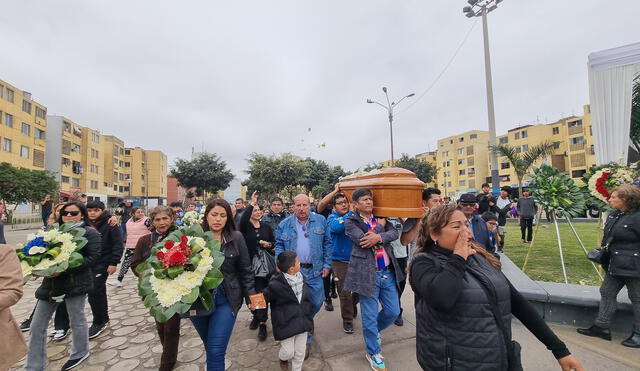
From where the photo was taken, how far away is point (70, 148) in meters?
40.9

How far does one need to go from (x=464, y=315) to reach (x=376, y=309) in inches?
62.0

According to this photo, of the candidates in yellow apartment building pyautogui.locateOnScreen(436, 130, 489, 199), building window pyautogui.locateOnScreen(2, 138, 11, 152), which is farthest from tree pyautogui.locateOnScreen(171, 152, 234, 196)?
yellow apartment building pyautogui.locateOnScreen(436, 130, 489, 199)

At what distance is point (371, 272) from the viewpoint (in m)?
2.99

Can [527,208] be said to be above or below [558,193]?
below

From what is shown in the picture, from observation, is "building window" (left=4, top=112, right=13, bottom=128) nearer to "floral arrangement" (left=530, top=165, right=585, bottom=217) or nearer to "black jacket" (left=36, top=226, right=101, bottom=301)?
"black jacket" (left=36, top=226, right=101, bottom=301)

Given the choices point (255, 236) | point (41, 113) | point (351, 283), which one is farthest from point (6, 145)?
point (351, 283)

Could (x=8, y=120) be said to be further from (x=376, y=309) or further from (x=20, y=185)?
(x=376, y=309)

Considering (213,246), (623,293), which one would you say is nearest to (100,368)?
(213,246)

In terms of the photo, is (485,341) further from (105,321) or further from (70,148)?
(70,148)

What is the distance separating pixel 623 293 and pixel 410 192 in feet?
10.8

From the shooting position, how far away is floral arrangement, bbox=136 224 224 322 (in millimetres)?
2080

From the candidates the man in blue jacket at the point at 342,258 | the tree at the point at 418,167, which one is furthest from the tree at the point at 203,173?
the man in blue jacket at the point at 342,258

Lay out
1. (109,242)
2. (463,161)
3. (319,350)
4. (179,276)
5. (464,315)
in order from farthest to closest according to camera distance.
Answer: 1. (463,161)
2. (109,242)
3. (319,350)
4. (179,276)
5. (464,315)

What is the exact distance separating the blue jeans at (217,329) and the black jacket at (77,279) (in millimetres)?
1608
